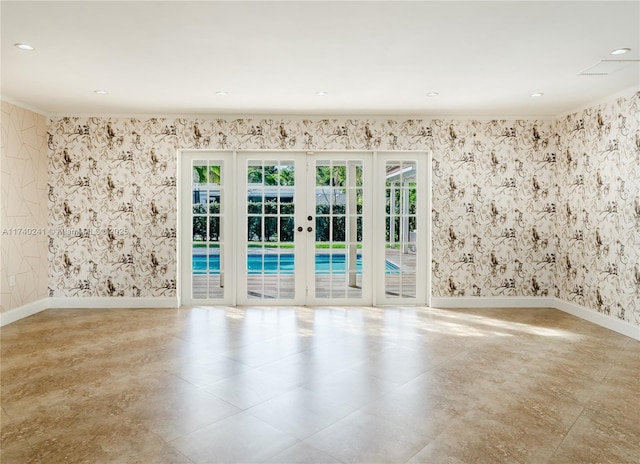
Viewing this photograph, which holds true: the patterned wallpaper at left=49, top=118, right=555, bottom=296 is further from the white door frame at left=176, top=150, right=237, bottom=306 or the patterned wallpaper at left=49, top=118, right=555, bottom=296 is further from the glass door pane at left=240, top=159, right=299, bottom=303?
the glass door pane at left=240, top=159, right=299, bottom=303

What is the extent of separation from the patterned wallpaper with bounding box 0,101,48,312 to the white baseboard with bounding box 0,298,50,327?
0.16 feet

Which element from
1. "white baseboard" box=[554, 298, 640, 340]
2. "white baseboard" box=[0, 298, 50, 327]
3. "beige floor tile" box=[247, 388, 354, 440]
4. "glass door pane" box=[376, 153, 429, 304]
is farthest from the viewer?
"glass door pane" box=[376, 153, 429, 304]

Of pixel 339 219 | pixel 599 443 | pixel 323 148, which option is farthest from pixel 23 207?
pixel 599 443

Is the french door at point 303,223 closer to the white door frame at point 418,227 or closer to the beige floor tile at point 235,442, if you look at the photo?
the white door frame at point 418,227

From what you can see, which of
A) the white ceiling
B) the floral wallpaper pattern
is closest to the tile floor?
the floral wallpaper pattern

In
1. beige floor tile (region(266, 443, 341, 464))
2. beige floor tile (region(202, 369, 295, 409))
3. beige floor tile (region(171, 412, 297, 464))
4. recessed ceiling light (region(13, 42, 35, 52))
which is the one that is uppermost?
Result: recessed ceiling light (region(13, 42, 35, 52))

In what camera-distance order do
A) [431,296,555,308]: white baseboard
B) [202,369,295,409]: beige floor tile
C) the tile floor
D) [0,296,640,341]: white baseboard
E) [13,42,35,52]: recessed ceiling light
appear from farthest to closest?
[431,296,555,308]: white baseboard
[0,296,640,341]: white baseboard
[13,42,35,52]: recessed ceiling light
[202,369,295,409]: beige floor tile
the tile floor

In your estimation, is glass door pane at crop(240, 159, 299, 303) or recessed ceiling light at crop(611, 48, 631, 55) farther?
glass door pane at crop(240, 159, 299, 303)

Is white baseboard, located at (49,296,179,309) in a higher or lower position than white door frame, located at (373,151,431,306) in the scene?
lower

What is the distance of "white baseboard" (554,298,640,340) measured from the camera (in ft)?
14.4

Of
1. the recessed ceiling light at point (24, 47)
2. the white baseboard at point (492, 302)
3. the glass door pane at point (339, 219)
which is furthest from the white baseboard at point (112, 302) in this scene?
the white baseboard at point (492, 302)

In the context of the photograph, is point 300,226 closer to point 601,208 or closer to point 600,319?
point 601,208

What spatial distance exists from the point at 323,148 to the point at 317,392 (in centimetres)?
346

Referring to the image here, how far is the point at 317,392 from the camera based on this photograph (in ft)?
9.73
